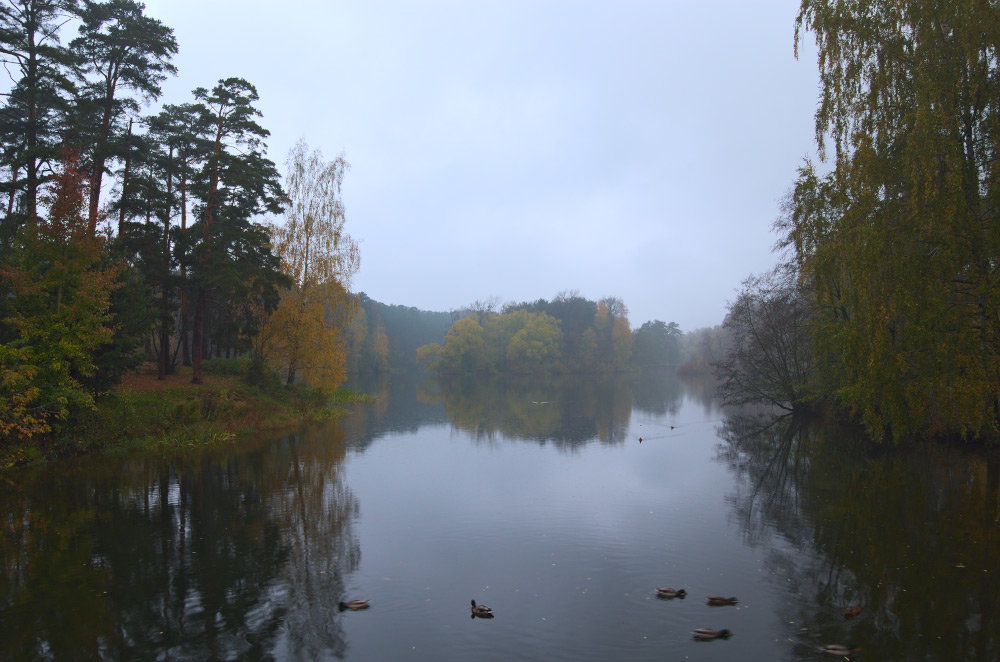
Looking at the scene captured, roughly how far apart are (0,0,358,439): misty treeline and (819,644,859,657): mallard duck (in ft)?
59.3

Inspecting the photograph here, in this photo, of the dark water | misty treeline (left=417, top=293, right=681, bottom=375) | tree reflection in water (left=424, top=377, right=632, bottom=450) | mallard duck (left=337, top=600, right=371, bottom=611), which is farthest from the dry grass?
misty treeline (left=417, top=293, right=681, bottom=375)

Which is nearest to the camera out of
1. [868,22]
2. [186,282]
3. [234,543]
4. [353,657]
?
[353,657]

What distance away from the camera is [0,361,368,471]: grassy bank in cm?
1864

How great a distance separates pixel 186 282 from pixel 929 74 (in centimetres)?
2747

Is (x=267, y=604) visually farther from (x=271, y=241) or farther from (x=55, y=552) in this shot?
(x=271, y=241)

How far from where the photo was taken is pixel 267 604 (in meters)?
8.23

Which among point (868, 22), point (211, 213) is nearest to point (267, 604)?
point (868, 22)

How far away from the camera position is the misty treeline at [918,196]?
1088 centimetres

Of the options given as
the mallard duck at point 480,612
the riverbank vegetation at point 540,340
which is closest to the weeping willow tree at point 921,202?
the mallard duck at point 480,612

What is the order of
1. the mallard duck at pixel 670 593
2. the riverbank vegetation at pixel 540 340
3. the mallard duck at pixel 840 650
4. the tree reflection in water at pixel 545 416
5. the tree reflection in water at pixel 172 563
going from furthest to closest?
1. the riverbank vegetation at pixel 540 340
2. the tree reflection in water at pixel 545 416
3. the mallard duck at pixel 670 593
4. the tree reflection in water at pixel 172 563
5. the mallard duck at pixel 840 650

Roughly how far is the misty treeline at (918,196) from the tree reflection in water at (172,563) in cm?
1199

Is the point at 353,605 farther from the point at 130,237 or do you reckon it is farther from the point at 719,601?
the point at 130,237

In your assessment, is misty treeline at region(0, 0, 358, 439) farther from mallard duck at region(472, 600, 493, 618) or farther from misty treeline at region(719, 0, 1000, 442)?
misty treeline at region(719, 0, 1000, 442)

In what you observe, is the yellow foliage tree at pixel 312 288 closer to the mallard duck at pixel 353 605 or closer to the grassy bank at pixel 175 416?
the grassy bank at pixel 175 416
